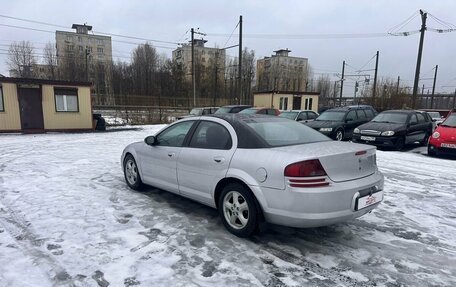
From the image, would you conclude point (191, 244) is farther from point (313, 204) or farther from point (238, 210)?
point (313, 204)

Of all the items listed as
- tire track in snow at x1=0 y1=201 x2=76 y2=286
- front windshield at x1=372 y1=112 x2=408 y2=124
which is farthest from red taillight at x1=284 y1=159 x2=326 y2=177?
front windshield at x1=372 y1=112 x2=408 y2=124

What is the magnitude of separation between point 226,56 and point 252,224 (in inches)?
2907

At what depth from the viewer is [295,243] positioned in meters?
3.76

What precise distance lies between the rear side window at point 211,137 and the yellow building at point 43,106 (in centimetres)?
1616

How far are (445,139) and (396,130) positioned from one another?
5.53 ft

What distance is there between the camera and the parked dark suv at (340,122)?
1326cm

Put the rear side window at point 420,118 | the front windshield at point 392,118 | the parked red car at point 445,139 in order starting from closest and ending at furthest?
the parked red car at point 445,139, the front windshield at point 392,118, the rear side window at point 420,118

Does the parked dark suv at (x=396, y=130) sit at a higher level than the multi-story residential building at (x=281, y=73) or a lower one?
lower

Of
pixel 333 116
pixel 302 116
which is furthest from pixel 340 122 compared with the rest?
pixel 302 116

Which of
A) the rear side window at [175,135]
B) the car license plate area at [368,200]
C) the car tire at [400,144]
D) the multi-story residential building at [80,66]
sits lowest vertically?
the car tire at [400,144]

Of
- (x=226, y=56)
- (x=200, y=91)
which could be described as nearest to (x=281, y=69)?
(x=226, y=56)

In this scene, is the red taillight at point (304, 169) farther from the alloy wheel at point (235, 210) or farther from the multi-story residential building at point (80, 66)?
the multi-story residential building at point (80, 66)

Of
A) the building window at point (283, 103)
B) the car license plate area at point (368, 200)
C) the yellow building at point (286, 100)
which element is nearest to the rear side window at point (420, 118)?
the car license plate area at point (368, 200)

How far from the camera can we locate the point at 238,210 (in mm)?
3779
